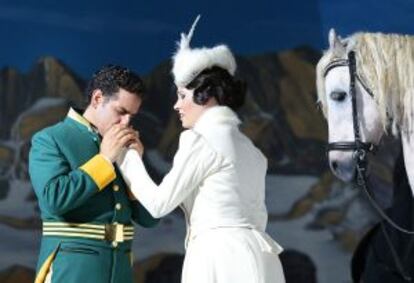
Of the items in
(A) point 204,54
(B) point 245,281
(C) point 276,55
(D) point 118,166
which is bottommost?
(B) point 245,281

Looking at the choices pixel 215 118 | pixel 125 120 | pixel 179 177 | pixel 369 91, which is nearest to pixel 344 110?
pixel 369 91

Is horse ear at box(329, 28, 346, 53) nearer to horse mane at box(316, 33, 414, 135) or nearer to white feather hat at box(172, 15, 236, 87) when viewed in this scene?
horse mane at box(316, 33, 414, 135)

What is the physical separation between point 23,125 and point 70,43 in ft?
1.81

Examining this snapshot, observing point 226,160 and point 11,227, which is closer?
point 226,160

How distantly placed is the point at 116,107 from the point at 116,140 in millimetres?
109

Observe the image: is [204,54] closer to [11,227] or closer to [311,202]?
[11,227]

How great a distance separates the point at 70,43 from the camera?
554cm

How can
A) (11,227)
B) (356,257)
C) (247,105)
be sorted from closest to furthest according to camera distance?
(356,257) → (11,227) → (247,105)

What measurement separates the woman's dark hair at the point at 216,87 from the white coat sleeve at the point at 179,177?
127mm

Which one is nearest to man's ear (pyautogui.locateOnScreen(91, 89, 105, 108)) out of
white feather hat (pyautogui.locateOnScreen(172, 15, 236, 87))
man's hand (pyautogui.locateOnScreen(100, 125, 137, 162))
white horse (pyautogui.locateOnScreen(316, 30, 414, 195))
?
man's hand (pyautogui.locateOnScreen(100, 125, 137, 162))

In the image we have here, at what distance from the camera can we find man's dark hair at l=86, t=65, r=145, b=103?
2.69m

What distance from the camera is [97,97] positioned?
273 centimetres

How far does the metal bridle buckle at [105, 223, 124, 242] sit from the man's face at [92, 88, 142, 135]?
277 millimetres

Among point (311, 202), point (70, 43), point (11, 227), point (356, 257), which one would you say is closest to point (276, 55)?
point (311, 202)
